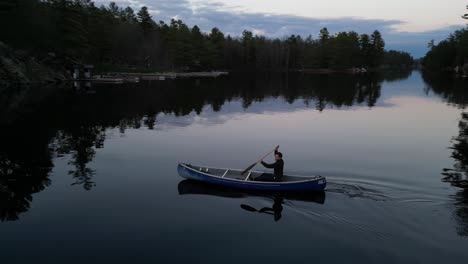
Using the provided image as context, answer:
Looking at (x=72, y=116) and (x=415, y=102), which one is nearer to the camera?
(x=72, y=116)

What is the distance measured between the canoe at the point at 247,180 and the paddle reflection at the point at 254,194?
25 cm

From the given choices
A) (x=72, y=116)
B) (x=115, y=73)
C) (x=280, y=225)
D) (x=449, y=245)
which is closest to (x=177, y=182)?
(x=280, y=225)

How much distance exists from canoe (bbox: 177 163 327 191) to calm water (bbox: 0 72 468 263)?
49 cm

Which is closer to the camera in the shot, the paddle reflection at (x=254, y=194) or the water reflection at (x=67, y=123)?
the paddle reflection at (x=254, y=194)

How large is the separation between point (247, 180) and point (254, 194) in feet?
2.66

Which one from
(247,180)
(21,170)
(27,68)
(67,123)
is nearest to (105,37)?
(27,68)

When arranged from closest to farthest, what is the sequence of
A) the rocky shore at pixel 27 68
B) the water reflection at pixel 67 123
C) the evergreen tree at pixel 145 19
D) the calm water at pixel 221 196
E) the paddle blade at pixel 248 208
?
the calm water at pixel 221 196
the paddle blade at pixel 248 208
the water reflection at pixel 67 123
the rocky shore at pixel 27 68
the evergreen tree at pixel 145 19

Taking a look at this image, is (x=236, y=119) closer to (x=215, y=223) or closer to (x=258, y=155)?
(x=258, y=155)

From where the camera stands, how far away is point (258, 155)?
92.8 feet

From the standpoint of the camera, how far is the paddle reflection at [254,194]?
18.4 metres

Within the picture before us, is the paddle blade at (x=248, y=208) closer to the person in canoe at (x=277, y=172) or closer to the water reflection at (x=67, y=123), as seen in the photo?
the person in canoe at (x=277, y=172)

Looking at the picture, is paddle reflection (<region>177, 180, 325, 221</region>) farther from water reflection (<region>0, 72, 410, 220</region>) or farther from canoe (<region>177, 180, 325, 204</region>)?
water reflection (<region>0, 72, 410, 220</region>)

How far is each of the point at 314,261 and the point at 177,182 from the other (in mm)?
10405

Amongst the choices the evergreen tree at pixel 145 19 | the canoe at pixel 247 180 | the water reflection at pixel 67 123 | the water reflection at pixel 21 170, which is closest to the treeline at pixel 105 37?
the evergreen tree at pixel 145 19
